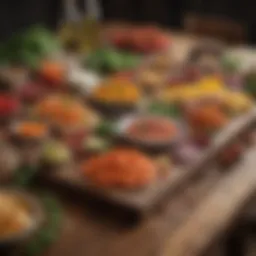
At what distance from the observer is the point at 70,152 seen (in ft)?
5.89

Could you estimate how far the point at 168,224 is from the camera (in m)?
1.57

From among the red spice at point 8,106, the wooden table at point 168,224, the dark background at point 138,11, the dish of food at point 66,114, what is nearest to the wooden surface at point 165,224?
the wooden table at point 168,224

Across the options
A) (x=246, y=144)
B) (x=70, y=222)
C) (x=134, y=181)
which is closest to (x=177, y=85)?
(x=246, y=144)

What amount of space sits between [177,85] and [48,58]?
0.55m

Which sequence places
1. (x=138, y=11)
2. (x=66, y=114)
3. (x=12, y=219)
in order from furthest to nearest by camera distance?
(x=138, y=11) < (x=66, y=114) < (x=12, y=219)

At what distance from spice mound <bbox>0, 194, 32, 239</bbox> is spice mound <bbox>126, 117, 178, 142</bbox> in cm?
48

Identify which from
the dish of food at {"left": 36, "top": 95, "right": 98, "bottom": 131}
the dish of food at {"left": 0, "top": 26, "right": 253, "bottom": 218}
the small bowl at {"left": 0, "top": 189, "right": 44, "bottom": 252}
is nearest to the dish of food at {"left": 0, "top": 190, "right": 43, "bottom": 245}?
the small bowl at {"left": 0, "top": 189, "right": 44, "bottom": 252}

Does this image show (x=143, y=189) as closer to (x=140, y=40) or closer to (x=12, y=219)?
(x=12, y=219)

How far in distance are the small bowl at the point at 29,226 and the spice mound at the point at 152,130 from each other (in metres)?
0.42

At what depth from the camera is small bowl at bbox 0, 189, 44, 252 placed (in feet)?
4.53

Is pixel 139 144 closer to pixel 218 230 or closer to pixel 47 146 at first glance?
pixel 47 146

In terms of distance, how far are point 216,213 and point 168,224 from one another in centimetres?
13

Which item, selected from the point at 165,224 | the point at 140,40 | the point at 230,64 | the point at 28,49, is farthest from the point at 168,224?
the point at 140,40

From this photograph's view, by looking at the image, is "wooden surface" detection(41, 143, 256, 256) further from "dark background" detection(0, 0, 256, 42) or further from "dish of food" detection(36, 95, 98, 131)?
"dark background" detection(0, 0, 256, 42)
